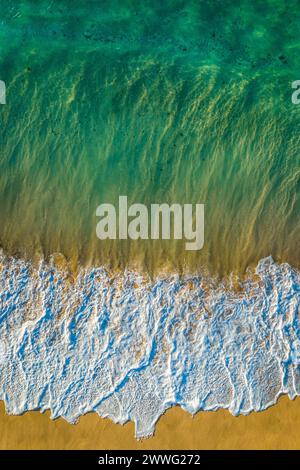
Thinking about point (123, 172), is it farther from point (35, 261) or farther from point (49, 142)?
point (35, 261)

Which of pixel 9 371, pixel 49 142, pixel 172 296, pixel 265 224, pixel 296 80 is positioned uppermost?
pixel 296 80

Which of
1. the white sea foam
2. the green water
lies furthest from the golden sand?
the green water

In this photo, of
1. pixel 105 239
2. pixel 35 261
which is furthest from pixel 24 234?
pixel 105 239

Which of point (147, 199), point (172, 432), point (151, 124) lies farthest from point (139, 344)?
point (151, 124)

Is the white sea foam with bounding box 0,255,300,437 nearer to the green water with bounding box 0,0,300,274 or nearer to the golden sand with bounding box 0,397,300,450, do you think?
the golden sand with bounding box 0,397,300,450

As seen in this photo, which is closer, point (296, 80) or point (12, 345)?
point (12, 345)

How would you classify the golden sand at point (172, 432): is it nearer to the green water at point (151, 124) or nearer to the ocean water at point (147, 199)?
the ocean water at point (147, 199)

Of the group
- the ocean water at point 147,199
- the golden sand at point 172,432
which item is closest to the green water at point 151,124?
the ocean water at point 147,199

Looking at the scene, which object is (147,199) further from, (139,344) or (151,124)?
(139,344)
